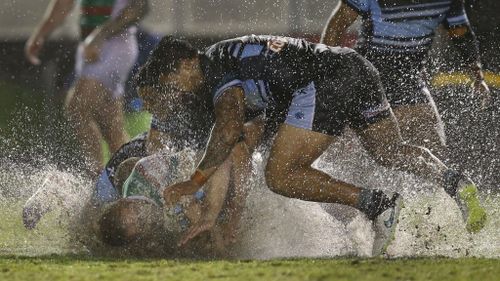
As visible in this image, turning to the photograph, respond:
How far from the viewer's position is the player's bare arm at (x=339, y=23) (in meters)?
6.80

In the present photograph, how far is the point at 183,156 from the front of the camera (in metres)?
6.50

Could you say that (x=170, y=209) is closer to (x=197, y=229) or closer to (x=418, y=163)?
(x=197, y=229)

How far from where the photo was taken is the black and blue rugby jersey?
619 centimetres

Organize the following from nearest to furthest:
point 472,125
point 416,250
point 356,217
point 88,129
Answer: point 416,250, point 356,217, point 88,129, point 472,125

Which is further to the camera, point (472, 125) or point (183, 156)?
point (472, 125)

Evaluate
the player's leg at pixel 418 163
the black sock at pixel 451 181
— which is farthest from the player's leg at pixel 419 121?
the black sock at pixel 451 181

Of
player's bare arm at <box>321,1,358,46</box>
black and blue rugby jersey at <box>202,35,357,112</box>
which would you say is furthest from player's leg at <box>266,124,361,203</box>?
player's bare arm at <box>321,1,358,46</box>

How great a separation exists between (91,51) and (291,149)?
169cm

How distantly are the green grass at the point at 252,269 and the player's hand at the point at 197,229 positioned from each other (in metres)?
0.44

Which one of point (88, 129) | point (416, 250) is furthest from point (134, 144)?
point (416, 250)

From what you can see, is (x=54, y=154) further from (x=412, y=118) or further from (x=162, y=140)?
(x=412, y=118)

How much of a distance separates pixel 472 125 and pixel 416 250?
7.89ft

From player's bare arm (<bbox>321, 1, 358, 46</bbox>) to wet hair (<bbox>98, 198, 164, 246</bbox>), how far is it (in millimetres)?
1471

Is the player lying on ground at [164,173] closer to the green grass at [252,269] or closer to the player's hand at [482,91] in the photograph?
the green grass at [252,269]
